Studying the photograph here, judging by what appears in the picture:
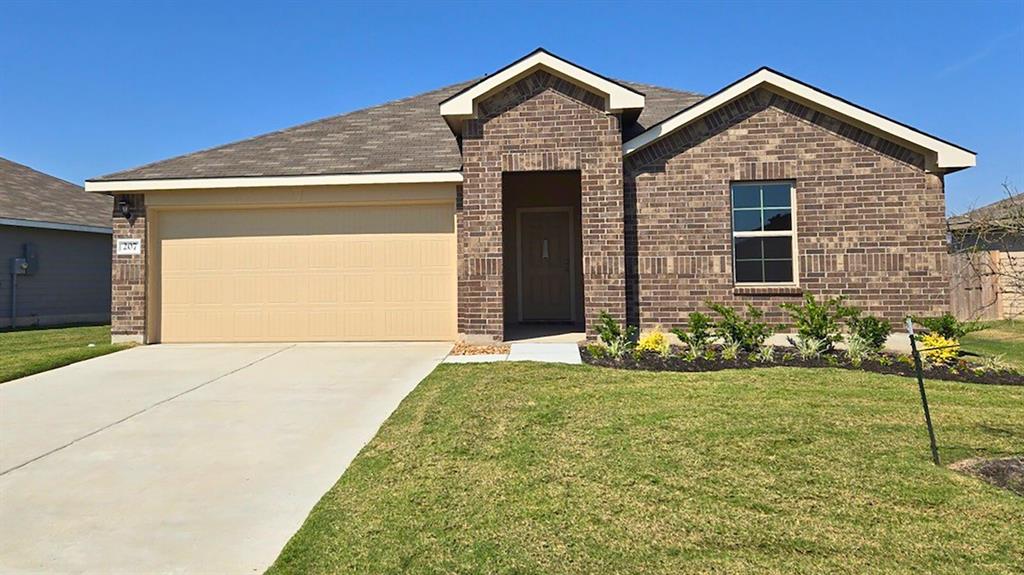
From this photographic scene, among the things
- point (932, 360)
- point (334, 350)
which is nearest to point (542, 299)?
point (334, 350)

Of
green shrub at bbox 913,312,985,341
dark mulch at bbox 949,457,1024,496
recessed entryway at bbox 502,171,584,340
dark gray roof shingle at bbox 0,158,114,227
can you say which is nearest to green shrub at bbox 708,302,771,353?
green shrub at bbox 913,312,985,341

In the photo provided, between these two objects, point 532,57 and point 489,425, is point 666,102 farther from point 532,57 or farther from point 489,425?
point 489,425

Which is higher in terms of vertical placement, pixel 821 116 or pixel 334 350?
pixel 821 116

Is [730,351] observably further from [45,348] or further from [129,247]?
[45,348]

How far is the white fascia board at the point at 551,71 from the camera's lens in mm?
8492

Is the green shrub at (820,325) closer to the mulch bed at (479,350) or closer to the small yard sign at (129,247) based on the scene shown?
the mulch bed at (479,350)

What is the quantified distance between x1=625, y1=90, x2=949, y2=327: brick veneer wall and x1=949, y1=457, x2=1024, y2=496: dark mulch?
4.93 m

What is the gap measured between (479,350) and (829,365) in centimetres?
469

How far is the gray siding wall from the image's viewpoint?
14.3 meters

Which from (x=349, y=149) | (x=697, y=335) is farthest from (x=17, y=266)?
(x=697, y=335)

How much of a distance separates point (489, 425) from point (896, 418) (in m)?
3.52

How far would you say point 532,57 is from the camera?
28.1ft

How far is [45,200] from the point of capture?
16703 mm

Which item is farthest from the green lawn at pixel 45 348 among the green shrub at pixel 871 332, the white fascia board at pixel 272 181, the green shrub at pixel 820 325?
the green shrub at pixel 871 332
